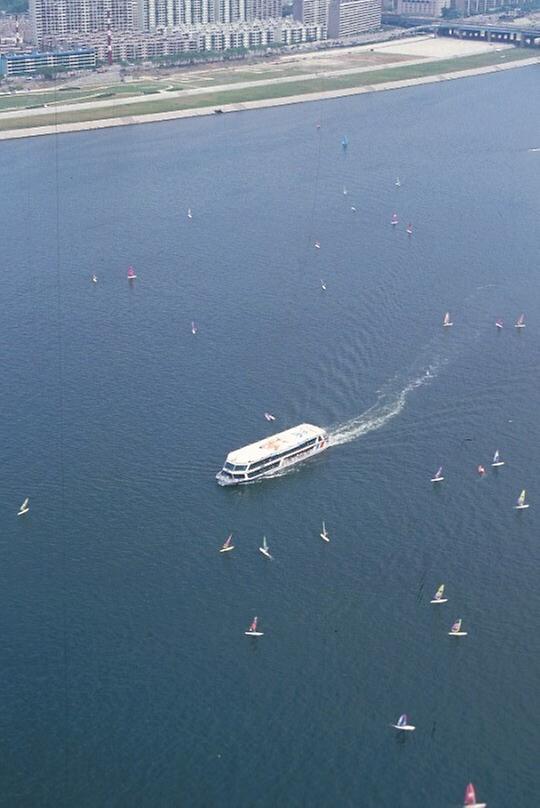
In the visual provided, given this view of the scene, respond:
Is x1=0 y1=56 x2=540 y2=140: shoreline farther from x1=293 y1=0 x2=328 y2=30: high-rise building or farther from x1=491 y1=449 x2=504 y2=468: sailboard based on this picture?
x1=491 y1=449 x2=504 y2=468: sailboard

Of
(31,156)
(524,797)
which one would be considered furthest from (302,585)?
(31,156)

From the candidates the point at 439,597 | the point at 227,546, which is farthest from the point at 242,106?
the point at 439,597

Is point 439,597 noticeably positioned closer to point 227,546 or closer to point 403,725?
point 403,725

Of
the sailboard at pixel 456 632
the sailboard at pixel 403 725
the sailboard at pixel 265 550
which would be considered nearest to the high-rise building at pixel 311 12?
the sailboard at pixel 265 550

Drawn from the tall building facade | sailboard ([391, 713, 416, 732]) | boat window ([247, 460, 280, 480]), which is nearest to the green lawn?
the tall building facade

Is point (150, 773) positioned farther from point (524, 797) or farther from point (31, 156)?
point (31, 156)

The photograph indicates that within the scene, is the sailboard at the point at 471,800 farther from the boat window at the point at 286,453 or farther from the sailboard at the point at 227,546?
the boat window at the point at 286,453
